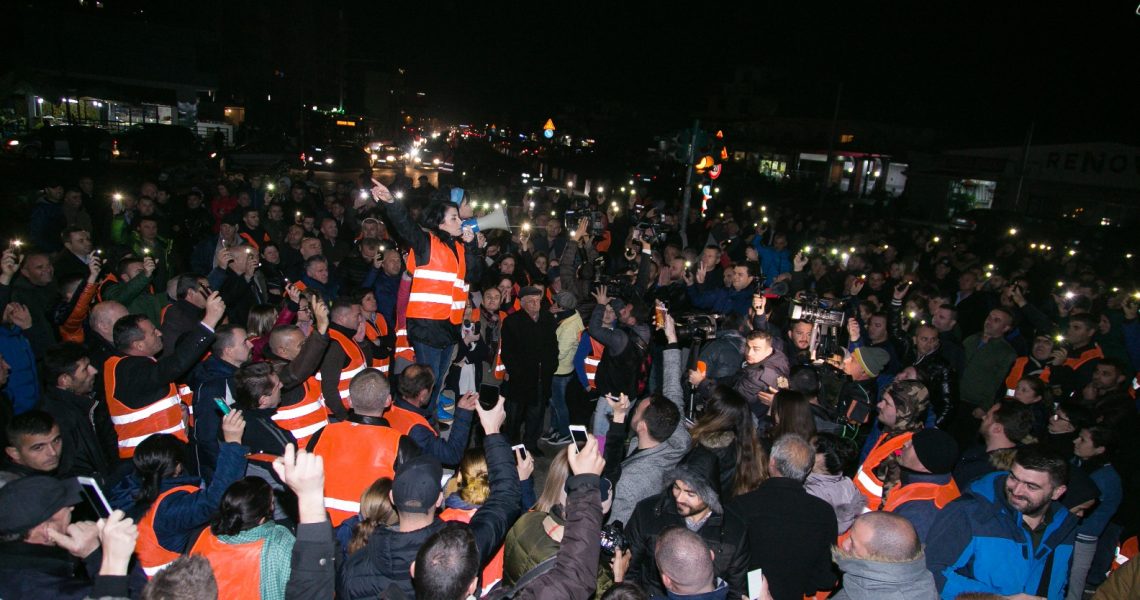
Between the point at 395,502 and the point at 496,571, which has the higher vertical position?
the point at 395,502

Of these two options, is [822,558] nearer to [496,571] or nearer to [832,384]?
[496,571]

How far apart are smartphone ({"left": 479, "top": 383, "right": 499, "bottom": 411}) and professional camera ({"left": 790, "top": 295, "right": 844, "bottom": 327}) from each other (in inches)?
133

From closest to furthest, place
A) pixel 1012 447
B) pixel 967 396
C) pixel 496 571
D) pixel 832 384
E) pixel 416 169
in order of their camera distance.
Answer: pixel 496 571 < pixel 1012 447 < pixel 832 384 < pixel 967 396 < pixel 416 169

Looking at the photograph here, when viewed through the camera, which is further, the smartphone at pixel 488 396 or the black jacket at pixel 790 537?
the smartphone at pixel 488 396

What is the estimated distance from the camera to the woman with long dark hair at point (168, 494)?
2961 mm

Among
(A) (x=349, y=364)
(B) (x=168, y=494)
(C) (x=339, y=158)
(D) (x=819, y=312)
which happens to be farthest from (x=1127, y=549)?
(C) (x=339, y=158)

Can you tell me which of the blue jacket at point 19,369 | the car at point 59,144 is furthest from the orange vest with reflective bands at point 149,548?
the car at point 59,144

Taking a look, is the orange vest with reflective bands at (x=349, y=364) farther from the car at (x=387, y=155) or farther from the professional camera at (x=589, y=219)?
the car at (x=387, y=155)

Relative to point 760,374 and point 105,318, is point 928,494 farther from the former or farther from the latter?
point 105,318

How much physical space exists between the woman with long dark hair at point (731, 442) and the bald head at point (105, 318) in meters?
4.29

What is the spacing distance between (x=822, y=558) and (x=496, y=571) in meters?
1.66

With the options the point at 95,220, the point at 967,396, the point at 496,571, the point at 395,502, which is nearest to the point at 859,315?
the point at 967,396

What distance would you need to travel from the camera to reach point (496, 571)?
3.10 metres

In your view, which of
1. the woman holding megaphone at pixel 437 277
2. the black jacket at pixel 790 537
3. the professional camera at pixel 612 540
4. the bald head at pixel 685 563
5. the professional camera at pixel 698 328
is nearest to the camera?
the bald head at pixel 685 563
